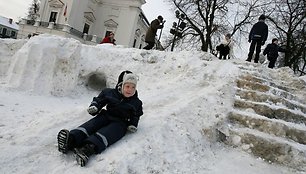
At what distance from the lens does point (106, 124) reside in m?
4.04

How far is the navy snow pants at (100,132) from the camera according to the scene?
358 cm

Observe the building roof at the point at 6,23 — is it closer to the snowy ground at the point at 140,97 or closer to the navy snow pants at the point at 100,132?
the snowy ground at the point at 140,97

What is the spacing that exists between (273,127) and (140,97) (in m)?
2.82

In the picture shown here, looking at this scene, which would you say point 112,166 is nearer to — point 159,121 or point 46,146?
point 46,146

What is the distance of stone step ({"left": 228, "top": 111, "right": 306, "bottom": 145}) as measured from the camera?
5324 mm

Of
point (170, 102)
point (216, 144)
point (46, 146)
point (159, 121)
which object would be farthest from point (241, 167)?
point (46, 146)

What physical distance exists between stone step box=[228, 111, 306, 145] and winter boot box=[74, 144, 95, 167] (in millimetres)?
3136

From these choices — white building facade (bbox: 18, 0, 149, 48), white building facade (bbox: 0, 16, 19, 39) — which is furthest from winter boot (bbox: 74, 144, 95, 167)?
white building facade (bbox: 0, 16, 19, 39)

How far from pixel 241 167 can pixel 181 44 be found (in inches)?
808

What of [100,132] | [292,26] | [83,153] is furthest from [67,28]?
[83,153]

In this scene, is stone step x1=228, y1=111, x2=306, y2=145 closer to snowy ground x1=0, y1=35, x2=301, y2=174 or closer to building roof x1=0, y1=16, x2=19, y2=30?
snowy ground x1=0, y1=35, x2=301, y2=174

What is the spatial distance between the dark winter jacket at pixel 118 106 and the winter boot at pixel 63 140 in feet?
2.06

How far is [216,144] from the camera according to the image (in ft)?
16.5

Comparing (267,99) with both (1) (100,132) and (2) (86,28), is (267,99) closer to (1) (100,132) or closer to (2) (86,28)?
(1) (100,132)
